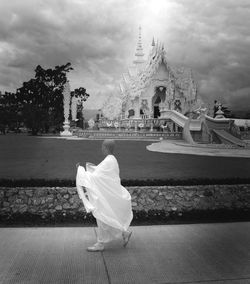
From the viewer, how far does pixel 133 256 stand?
16.7ft

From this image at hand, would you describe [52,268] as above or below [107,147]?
below

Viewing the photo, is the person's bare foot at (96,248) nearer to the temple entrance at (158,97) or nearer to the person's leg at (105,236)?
the person's leg at (105,236)

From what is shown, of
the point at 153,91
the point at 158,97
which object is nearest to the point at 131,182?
the point at 153,91

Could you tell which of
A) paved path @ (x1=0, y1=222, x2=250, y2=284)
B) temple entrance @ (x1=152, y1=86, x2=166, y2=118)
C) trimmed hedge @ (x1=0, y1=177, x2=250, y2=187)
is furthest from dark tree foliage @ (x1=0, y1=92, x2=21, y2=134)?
paved path @ (x1=0, y1=222, x2=250, y2=284)

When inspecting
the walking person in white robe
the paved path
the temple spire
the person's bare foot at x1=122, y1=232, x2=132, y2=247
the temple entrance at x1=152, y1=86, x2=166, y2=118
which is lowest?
the paved path

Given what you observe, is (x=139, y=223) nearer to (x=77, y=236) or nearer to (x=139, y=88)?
(x=77, y=236)

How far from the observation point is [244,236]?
6.16 metres

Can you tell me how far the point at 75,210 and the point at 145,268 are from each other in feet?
10.5

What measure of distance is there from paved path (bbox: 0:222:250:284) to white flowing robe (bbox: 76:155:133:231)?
53 centimetres

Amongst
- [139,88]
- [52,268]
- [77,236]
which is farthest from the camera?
[139,88]

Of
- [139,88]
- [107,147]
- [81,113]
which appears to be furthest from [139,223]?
[81,113]

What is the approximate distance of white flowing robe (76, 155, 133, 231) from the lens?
508 cm

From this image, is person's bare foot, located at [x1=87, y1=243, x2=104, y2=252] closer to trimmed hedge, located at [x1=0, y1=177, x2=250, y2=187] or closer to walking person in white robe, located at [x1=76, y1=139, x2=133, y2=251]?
walking person in white robe, located at [x1=76, y1=139, x2=133, y2=251]

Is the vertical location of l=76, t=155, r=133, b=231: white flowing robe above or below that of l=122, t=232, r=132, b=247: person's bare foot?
above
